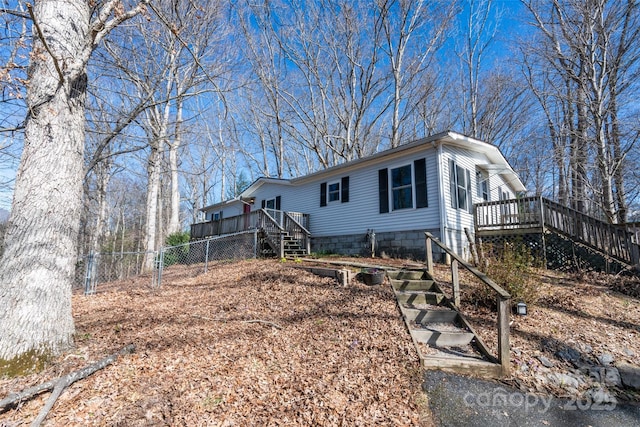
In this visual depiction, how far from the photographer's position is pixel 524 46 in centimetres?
1177

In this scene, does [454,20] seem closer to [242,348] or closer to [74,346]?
[242,348]

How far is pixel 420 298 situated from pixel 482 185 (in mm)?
8965

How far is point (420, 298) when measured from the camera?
5113 millimetres

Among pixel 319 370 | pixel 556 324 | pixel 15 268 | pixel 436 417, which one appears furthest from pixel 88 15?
pixel 556 324

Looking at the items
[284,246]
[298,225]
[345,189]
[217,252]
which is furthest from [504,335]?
[217,252]

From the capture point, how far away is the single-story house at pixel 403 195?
351 inches

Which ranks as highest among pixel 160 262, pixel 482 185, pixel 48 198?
pixel 482 185

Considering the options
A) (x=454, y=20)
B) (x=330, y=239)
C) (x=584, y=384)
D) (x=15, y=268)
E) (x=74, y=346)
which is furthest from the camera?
(x=454, y=20)

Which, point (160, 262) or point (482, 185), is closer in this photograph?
point (160, 262)

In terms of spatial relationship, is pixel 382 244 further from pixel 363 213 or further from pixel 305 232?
pixel 305 232

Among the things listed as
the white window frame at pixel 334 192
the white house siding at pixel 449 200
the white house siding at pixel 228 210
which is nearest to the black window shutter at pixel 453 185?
the white house siding at pixel 449 200

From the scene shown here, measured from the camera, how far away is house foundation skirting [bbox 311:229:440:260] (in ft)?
30.0

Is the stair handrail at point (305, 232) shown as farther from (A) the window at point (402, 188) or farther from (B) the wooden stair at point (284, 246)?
(A) the window at point (402, 188)

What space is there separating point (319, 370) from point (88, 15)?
5.26 m
